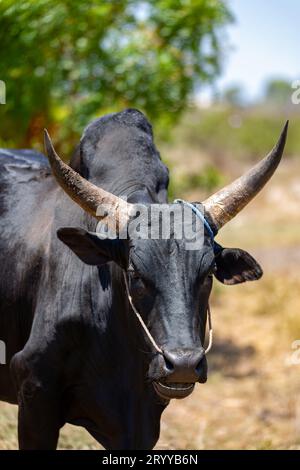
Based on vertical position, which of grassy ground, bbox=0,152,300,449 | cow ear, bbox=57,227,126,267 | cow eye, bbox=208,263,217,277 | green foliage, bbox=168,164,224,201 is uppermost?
cow ear, bbox=57,227,126,267

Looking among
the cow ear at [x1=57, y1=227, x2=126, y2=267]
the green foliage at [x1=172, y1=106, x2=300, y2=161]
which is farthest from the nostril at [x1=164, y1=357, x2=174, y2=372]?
the green foliage at [x1=172, y1=106, x2=300, y2=161]

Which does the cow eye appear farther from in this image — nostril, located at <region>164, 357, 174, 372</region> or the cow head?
nostril, located at <region>164, 357, 174, 372</region>

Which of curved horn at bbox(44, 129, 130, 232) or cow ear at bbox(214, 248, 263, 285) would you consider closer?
curved horn at bbox(44, 129, 130, 232)

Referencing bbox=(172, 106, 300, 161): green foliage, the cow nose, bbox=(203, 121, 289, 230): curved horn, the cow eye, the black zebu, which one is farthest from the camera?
bbox=(172, 106, 300, 161): green foliage

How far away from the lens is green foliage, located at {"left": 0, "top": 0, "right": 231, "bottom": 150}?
7.91m

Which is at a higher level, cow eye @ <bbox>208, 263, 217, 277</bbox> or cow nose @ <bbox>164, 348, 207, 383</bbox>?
cow eye @ <bbox>208, 263, 217, 277</bbox>

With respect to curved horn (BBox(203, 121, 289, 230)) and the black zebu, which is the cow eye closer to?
the black zebu

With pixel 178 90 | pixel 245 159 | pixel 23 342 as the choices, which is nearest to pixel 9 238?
pixel 23 342

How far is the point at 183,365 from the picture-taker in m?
3.40

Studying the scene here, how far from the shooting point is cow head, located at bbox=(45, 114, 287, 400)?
3490 millimetres

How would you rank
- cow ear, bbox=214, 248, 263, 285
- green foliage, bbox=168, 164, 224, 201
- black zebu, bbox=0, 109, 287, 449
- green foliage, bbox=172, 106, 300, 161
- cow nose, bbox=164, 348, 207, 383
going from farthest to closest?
green foliage, bbox=172, 106, 300, 161 < green foliage, bbox=168, 164, 224, 201 < cow ear, bbox=214, 248, 263, 285 < black zebu, bbox=0, 109, 287, 449 < cow nose, bbox=164, 348, 207, 383

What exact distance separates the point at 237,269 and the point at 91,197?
2.69 ft

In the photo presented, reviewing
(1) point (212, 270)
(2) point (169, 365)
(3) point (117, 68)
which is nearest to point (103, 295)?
(1) point (212, 270)

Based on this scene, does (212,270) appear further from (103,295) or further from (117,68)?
(117,68)
